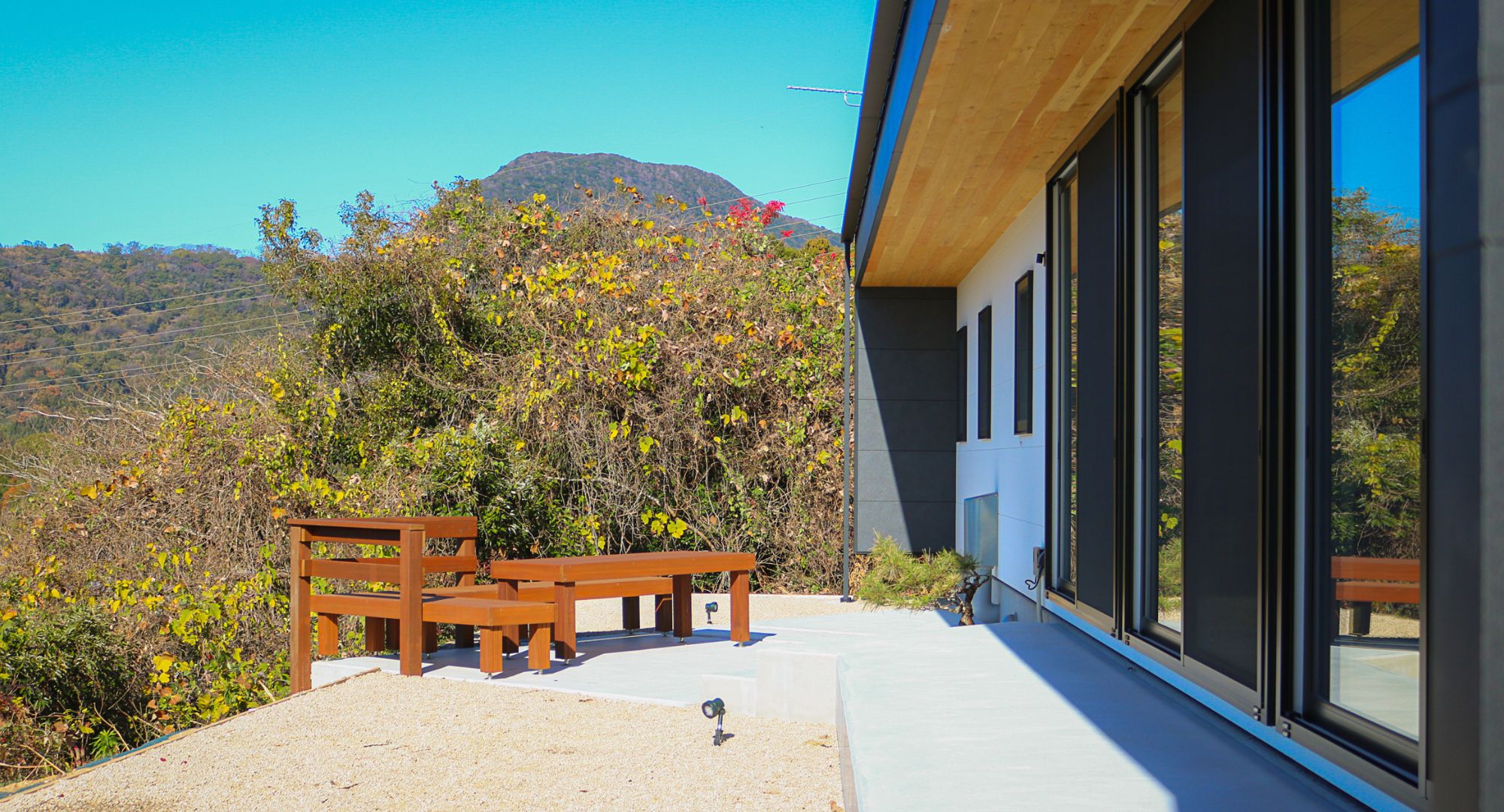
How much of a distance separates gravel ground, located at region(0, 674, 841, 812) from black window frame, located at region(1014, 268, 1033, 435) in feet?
8.82

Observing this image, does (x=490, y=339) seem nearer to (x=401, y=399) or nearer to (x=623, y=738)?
(x=401, y=399)

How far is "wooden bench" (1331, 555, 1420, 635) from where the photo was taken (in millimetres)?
1964

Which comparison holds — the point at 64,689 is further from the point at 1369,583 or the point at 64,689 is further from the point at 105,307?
the point at 105,307

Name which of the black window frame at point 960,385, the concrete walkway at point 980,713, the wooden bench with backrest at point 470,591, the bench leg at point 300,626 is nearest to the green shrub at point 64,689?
the bench leg at point 300,626

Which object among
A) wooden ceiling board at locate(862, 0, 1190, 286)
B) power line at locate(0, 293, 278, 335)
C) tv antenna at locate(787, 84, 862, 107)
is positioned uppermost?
tv antenna at locate(787, 84, 862, 107)

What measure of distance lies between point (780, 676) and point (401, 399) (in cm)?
666

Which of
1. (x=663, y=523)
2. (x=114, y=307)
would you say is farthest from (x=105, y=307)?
(x=663, y=523)

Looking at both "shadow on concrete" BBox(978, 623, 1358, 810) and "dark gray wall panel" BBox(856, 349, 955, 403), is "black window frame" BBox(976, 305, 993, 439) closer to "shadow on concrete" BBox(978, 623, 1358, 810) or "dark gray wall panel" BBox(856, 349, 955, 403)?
"dark gray wall panel" BBox(856, 349, 955, 403)

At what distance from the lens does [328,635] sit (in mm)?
6070

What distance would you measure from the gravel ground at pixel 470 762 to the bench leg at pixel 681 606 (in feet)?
5.24

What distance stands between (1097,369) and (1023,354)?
218 cm

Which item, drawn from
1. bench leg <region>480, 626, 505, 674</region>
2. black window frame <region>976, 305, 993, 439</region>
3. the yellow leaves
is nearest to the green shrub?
bench leg <region>480, 626, 505, 674</region>

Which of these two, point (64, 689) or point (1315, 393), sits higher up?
point (1315, 393)

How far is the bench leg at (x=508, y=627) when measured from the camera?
600cm
